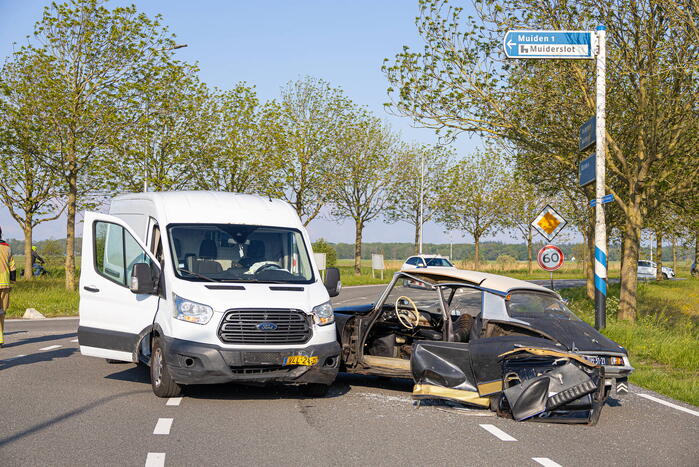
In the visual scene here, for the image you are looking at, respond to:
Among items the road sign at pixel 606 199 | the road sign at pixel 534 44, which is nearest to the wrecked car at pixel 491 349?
the road sign at pixel 606 199

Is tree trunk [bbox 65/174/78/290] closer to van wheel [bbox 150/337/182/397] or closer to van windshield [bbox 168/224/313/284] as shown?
van windshield [bbox 168/224/313/284]

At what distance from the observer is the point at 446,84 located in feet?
61.0

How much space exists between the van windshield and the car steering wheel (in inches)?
47.8

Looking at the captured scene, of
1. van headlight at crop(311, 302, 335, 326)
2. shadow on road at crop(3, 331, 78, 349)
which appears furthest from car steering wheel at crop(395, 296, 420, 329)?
shadow on road at crop(3, 331, 78, 349)

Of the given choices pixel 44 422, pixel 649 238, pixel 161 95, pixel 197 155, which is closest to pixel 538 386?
pixel 44 422

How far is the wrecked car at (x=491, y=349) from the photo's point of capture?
766cm

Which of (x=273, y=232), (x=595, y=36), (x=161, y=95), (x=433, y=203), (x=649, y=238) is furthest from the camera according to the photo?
(x=433, y=203)

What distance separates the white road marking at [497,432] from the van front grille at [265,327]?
2262 mm

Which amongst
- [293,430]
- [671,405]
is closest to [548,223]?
[671,405]

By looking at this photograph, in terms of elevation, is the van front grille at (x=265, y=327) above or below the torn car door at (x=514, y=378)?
above

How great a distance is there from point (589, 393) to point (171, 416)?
4081 mm

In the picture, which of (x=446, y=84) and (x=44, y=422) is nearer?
(x=44, y=422)

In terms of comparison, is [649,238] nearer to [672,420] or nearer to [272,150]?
[272,150]

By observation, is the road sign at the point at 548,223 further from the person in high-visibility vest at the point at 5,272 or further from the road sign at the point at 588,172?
the person in high-visibility vest at the point at 5,272
